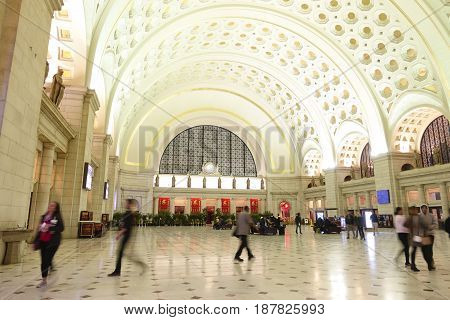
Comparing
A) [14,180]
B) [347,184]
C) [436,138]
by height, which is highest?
[436,138]

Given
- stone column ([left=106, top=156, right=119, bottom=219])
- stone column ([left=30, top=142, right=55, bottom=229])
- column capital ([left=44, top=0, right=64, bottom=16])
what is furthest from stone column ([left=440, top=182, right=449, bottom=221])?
stone column ([left=106, top=156, right=119, bottom=219])

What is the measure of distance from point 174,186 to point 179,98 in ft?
33.0

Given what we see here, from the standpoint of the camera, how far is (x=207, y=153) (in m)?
37.7

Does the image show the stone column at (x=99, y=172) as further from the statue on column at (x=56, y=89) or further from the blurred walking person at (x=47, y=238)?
the blurred walking person at (x=47, y=238)

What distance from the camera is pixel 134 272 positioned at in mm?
5801

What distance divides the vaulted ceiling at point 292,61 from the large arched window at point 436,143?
95 centimetres

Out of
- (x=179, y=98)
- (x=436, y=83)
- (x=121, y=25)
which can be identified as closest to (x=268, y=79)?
(x=179, y=98)

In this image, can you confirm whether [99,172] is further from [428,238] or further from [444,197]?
[444,197]

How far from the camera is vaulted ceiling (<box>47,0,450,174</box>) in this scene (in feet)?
54.9

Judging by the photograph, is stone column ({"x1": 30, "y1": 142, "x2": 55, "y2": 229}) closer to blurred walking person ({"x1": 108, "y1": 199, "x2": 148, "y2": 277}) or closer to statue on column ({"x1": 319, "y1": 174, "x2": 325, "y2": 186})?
blurred walking person ({"x1": 108, "y1": 199, "x2": 148, "y2": 277})

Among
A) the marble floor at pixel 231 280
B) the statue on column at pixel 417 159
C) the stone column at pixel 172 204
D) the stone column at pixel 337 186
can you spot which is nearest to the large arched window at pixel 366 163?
the stone column at pixel 337 186

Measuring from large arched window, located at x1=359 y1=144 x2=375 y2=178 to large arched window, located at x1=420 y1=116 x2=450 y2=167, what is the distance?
15.7 feet

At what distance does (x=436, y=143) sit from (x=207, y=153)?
23402mm

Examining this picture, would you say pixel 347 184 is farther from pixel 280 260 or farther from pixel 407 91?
pixel 280 260
